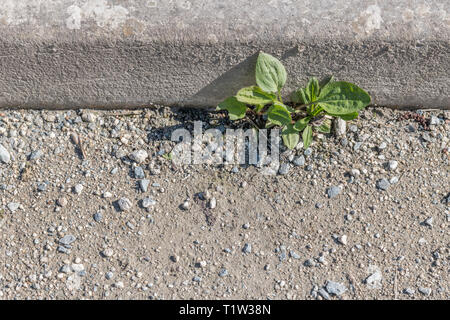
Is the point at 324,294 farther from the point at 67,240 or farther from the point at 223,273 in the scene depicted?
the point at 67,240

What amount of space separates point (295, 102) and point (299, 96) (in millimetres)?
69

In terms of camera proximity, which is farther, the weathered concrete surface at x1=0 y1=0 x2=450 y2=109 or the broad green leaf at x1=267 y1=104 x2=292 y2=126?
the broad green leaf at x1=267 y1=104 x2=292 y2=126

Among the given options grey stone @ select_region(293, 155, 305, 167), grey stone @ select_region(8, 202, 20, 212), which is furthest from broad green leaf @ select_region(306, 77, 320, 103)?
grey stone @ select_region(8, 202, 20, 212)

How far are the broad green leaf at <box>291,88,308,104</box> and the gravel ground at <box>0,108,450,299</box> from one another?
0.82 feet

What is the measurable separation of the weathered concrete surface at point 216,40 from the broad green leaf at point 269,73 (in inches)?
2.4

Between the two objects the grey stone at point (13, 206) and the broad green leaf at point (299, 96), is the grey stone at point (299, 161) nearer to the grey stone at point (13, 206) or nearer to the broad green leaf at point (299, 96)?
the broad green leaf at point (299, 96)

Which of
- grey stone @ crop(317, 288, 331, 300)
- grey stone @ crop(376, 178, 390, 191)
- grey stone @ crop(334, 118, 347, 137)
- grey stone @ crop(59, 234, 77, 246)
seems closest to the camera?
grey stone @ crop(317, 288, 331, 300)

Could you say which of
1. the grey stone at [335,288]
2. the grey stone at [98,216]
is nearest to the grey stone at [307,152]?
the grey stone at [335,288]

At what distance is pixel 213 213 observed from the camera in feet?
8.50

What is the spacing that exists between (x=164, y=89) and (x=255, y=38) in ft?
1.98

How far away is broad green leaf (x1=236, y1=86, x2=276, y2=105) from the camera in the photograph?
8.32 feet

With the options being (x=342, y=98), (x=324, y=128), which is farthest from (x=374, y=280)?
(x=342, y=98)

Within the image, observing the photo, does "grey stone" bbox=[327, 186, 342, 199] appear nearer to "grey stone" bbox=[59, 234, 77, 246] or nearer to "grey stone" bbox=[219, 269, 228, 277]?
"grey stone" bbox=[219, 269, 228, 277]

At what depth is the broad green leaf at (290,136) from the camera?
2625mm
